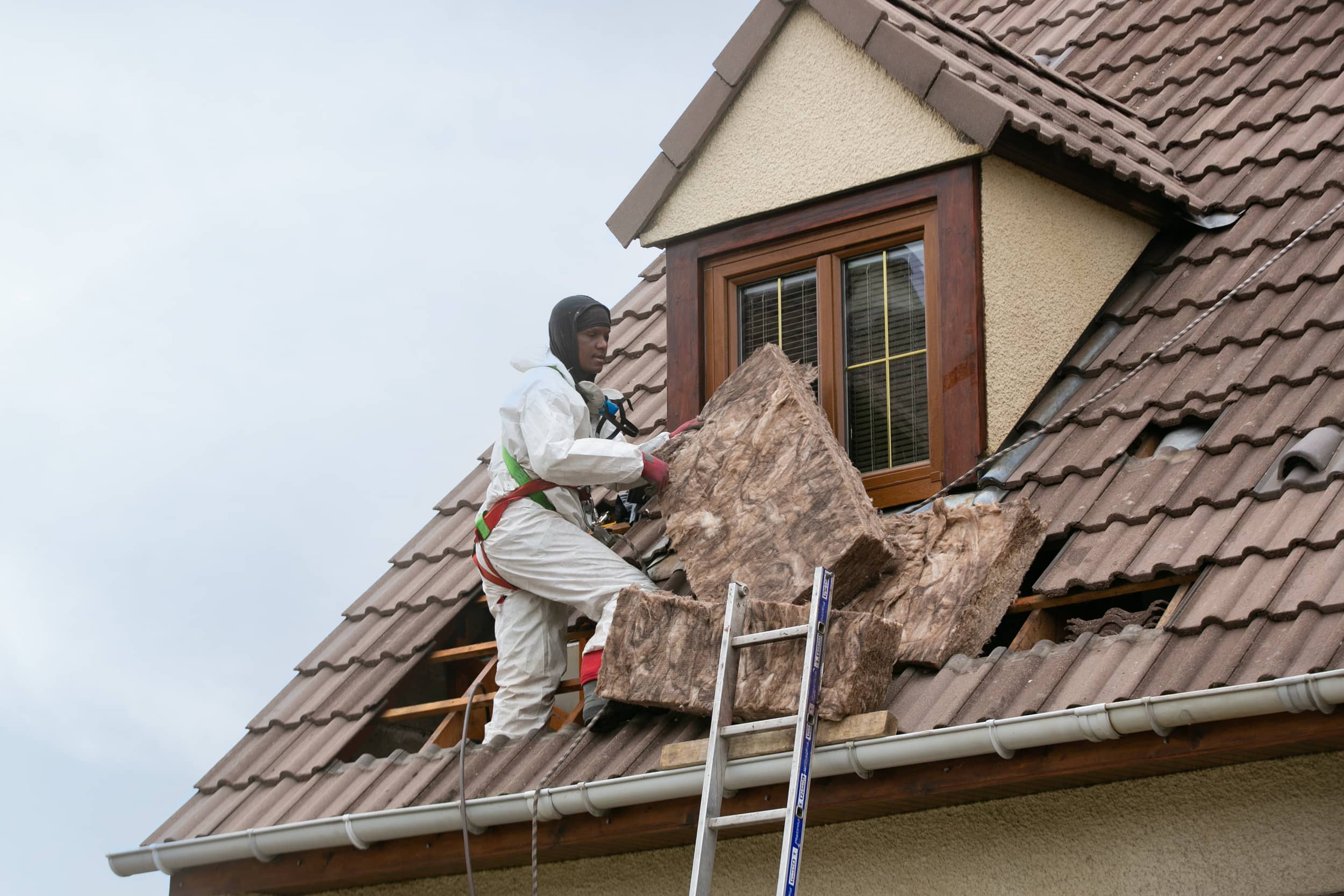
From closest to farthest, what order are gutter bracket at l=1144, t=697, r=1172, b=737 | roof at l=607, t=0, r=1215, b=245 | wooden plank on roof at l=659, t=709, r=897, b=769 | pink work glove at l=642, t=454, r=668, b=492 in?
gutter bracket at l=1144, t=697, r=1172, b=737
wooden plank on roof at l=659, t=709, r=897, b=769
pink work glove at l=642, t=454, r=668, b=492
roof at l=607, t=0, r=1215, b=245

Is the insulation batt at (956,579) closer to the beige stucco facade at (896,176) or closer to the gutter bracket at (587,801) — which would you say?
the beige stucco facade at (896,176)

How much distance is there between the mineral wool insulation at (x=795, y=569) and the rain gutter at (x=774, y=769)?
201 millimetres

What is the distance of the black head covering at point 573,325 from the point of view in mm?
6875

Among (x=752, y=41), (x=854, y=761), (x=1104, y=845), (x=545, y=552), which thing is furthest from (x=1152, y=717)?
(x=752, y=41)

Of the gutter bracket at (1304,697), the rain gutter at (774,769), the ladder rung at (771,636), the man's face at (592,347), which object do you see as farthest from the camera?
the man's face at (592,347)

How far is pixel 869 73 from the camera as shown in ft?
22.9

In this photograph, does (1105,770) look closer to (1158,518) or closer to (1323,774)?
(1323,774)

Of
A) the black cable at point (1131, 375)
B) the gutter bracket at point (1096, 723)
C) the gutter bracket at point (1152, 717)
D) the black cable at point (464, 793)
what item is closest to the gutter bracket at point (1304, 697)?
the gutter bracket at point (1152, 717)

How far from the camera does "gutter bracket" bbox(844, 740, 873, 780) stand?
508 centimetres

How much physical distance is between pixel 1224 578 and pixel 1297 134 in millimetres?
2930

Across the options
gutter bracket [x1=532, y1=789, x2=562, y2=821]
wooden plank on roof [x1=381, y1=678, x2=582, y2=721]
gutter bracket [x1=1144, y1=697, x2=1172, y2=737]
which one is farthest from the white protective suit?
gutter bracket [x1=1144, y1=697, x2=1172, y2=737]

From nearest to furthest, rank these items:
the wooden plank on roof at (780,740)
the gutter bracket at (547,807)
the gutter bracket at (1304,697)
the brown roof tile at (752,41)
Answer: the gutter bracket at (1304,697) → the wooden plank on roof at (780,740) → the gutter bracket at (547,807) → the brown roof tile at (752,41)

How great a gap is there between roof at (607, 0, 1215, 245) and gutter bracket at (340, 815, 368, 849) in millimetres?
2632

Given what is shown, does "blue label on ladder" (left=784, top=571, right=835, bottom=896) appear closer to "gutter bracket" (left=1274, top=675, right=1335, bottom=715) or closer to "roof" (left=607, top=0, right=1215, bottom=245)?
"gutter bracket" (left=1274, top=675, right=1335, bottom=715)
